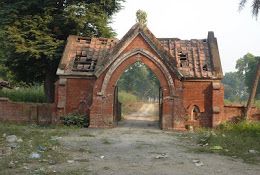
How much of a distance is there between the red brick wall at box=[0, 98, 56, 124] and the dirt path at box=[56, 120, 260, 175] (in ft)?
17.3

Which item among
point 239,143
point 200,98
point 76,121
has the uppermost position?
point 200,98

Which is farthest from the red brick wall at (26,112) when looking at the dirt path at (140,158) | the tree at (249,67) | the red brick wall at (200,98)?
the tree at (249,67)

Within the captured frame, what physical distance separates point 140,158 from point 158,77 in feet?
32.6

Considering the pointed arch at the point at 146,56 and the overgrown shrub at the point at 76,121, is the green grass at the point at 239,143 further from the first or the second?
the overgrown shrub at the point at 76,121

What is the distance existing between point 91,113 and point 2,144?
832cm

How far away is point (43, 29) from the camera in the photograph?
25.9 meters

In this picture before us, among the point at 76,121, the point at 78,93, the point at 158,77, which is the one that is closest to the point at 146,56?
the point at 158,77

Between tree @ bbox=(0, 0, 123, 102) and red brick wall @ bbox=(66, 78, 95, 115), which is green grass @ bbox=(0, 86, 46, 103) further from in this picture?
red brick wall @ bbox=(66, 78, 95, 115)

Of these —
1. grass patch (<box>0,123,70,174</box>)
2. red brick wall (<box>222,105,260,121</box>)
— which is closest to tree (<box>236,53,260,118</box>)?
red brick wall (<box>222,105,260,121</box>)

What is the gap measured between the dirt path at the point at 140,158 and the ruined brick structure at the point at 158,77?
361 centimetres

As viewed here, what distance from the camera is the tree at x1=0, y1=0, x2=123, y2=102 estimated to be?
25.2 m

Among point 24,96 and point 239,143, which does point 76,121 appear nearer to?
point 24,96

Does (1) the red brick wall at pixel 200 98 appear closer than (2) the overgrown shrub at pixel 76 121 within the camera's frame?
No

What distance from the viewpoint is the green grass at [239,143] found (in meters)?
13.8
